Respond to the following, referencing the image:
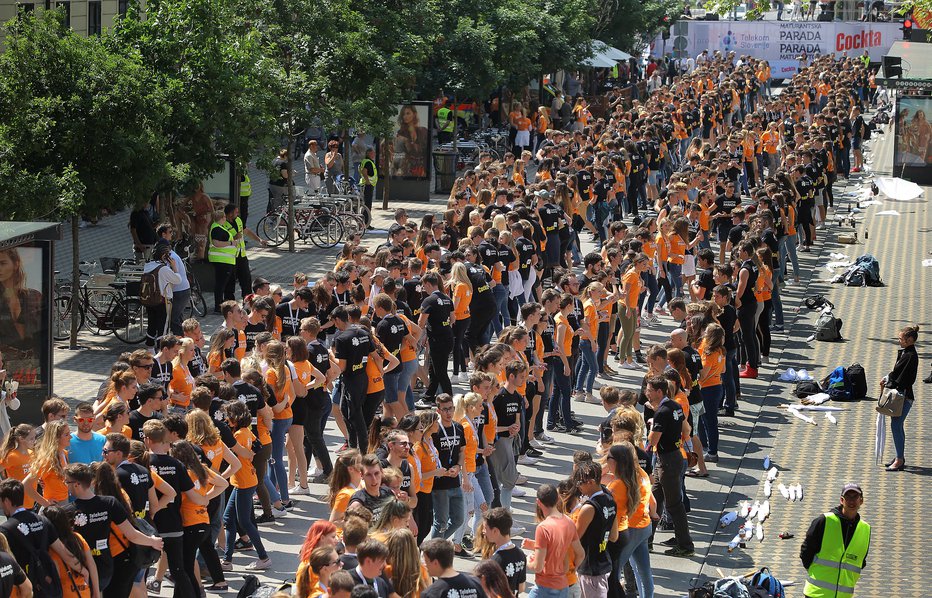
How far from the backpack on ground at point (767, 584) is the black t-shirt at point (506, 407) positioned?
245 cm

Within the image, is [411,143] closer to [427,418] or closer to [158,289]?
[158,289]

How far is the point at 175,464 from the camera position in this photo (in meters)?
10.2

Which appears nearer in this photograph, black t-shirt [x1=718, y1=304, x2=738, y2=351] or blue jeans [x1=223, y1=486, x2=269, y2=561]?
blue jeans [x1=223, y1=486, x2=269, y2=561]

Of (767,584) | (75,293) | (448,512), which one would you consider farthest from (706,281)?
(75,293)

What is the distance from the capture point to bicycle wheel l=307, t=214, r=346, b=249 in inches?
1029

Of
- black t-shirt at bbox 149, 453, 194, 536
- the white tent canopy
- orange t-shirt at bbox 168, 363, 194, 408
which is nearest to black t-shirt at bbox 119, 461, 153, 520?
black t-shirt at bbox 149, 453, 194, 536

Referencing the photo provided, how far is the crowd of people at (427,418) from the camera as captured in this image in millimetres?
9195

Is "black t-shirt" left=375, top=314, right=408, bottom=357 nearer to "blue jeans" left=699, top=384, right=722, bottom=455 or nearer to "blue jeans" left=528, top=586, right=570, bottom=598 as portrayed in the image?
"blue jeans" left=699, top=384, right=722, bottom=455

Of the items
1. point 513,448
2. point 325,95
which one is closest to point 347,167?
point 325,95

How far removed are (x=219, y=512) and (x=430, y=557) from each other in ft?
11.1

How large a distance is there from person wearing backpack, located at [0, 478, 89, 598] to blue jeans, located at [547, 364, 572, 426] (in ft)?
24.0

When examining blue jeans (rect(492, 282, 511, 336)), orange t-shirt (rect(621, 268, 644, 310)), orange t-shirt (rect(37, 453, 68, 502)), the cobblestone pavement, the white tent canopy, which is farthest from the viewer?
the white tent canopy

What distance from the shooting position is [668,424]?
12078mm

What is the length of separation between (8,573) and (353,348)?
5707mm
